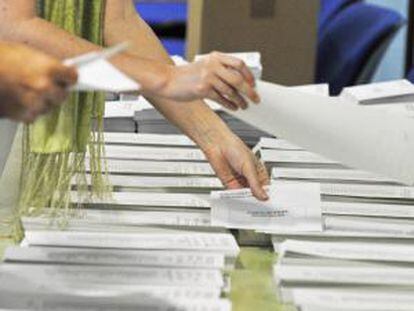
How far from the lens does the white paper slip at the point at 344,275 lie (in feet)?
3.73

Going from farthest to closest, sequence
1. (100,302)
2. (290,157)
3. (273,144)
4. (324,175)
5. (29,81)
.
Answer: (273,144), (290,157), (324,175), (100,302), (29,81)

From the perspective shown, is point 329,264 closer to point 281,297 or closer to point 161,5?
point 281,297

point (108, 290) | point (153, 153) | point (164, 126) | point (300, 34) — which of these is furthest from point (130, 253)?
point (300, 34)

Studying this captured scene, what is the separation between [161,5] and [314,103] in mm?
A: 2670

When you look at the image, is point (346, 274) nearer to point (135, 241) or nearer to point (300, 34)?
point (135, 241)

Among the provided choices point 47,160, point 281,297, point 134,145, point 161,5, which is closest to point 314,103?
point 281,297

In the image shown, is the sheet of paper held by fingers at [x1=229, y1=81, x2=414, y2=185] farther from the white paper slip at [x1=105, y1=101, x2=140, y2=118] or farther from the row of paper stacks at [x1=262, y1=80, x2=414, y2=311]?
the white paper slip at [x1=105, y1=101, x2=140, y2=118]

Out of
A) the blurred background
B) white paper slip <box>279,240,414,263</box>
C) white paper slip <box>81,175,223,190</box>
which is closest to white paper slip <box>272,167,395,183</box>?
white paper slip <box>81,175,223,190</box>

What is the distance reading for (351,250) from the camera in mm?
1256

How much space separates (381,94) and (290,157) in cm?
43

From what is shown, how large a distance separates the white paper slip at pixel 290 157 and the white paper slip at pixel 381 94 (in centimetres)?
33

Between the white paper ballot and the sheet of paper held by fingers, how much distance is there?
51 centimetres

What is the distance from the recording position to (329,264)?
121 cm

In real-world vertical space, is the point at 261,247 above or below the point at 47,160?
below
